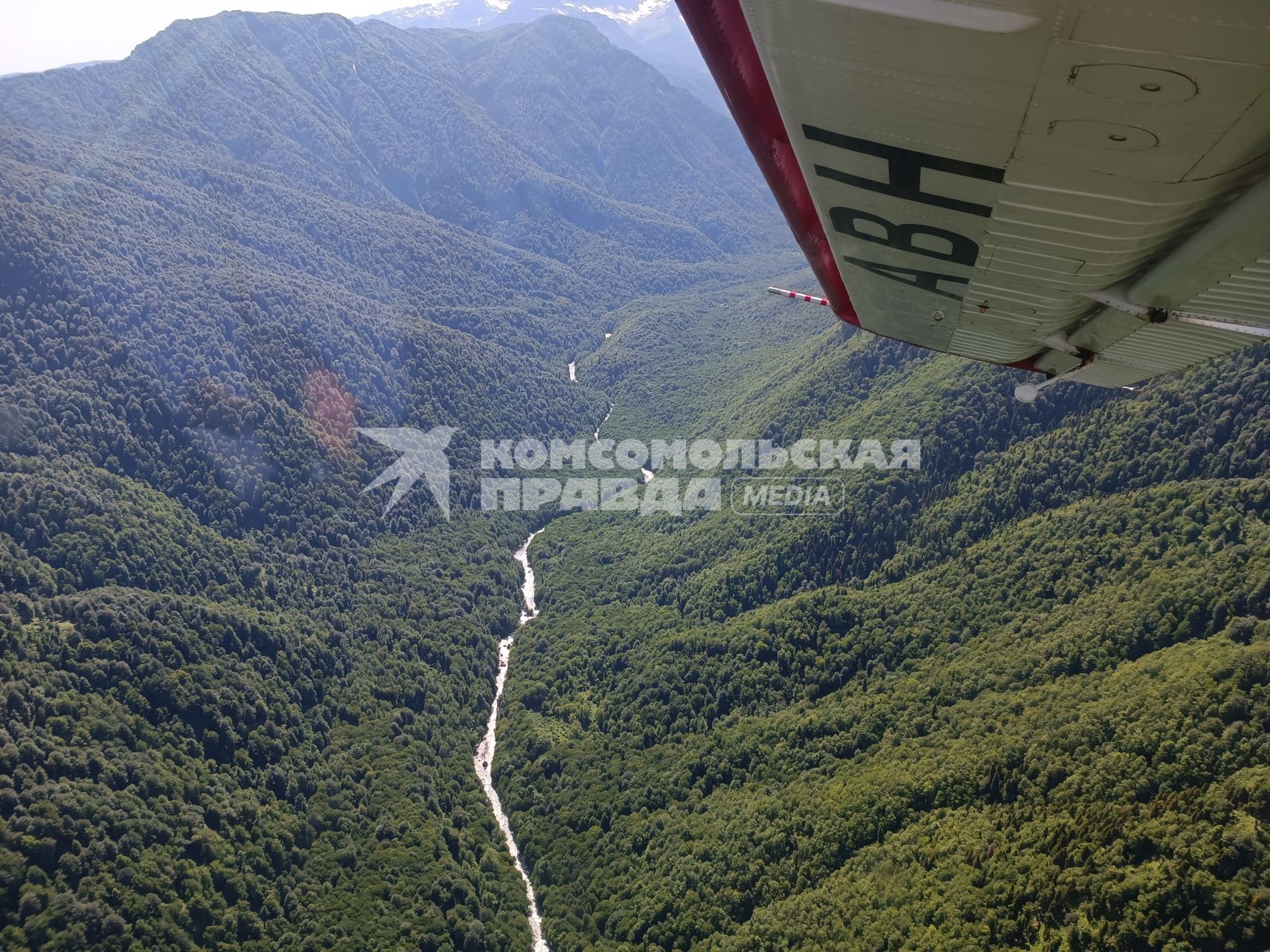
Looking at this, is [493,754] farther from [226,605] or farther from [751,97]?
[751,97]

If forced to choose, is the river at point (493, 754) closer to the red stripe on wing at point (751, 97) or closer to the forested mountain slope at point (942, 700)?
the forested mountain slope at point (942, 700)

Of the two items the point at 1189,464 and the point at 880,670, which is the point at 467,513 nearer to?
the point at 880,670

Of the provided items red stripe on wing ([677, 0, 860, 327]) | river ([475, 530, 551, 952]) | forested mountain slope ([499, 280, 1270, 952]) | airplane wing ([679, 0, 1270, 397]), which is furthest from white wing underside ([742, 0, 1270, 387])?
river ([475, 530, 551, 952])

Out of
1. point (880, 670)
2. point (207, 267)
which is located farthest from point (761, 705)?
point (207, 267)

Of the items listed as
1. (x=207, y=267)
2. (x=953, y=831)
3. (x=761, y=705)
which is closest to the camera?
(x=953, y=831)

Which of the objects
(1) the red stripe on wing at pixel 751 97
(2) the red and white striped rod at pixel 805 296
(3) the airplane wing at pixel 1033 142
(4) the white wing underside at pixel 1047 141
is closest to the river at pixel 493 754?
(2) the red and white striped rod at pixel 805 296

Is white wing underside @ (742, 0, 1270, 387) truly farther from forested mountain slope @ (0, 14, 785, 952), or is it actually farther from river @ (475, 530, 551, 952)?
river @ (475, 530, 551, 952)
